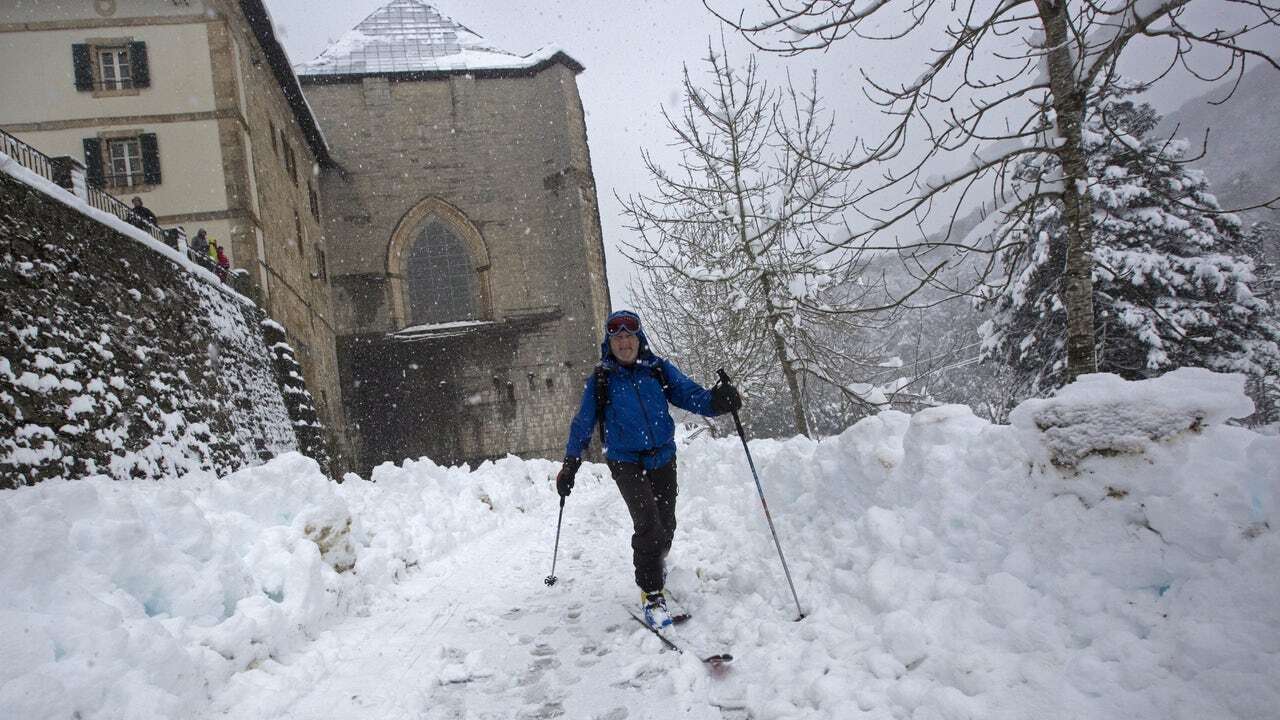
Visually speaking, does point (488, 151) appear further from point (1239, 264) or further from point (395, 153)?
point (1239, 264)

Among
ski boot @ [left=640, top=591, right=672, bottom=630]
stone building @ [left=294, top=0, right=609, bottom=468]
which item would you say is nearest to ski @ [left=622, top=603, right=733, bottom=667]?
ski boot @ [left=640, top=591, right=672, bottom=630]

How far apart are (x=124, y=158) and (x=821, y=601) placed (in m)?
18.6

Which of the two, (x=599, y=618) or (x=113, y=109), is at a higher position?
(x=113, y=109)

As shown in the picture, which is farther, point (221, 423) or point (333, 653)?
point (221, 423)

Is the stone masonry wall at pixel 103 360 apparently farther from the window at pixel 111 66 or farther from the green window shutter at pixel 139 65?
the window at pixel 111 66

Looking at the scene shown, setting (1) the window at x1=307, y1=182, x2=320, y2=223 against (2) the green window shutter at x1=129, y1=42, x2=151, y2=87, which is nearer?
(2) the green window shutter at x1=129, y1=42, x2=151, y2=87

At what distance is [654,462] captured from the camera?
14.7ft

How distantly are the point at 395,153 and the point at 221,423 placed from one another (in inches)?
632

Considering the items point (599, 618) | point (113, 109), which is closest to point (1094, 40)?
point (599, 618)

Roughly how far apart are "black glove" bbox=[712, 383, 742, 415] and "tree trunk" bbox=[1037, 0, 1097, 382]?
7.17 feet

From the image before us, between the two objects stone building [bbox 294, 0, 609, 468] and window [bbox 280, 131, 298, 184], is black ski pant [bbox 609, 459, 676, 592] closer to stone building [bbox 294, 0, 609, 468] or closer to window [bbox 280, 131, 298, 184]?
window [bbox 280, 131, 298, 184]

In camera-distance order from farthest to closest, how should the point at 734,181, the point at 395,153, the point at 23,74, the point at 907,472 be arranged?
the point at 395,153, the point at 23,74, the point at 734,181, the point at 907,472

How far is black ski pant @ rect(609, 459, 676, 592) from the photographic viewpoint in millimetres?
4188

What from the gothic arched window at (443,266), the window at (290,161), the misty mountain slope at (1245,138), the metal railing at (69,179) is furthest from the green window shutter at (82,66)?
the misty mountain slope at (1245,138)
